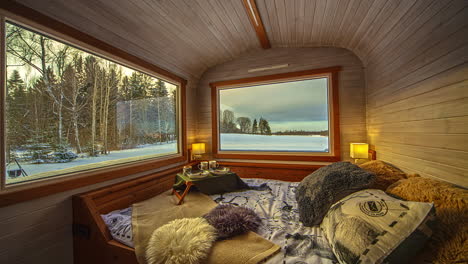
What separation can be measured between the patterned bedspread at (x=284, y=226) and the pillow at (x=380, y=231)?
0.37 ft

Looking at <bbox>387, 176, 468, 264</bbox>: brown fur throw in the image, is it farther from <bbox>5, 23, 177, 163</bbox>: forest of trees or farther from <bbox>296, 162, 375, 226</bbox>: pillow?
<bbox>5, 23, 177, 163</bbox>: forest of trees

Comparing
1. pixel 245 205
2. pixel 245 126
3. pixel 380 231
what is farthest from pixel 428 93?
pixel 245 126

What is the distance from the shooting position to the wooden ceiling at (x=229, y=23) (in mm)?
1490

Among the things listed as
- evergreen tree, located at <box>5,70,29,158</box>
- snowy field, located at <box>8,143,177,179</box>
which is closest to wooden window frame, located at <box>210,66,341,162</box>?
snowy field, located at <box>8,143,177,179</box>

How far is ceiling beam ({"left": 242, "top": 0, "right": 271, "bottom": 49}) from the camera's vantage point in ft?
6.06

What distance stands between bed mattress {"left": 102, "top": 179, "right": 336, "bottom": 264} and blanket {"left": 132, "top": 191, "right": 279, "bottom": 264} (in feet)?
0.23

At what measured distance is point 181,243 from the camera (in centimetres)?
97

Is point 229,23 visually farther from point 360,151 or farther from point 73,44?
point 360,151

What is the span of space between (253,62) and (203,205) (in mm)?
2613

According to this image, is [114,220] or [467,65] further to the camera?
[114,220]

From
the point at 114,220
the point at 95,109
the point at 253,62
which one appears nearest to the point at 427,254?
the point at 114,220

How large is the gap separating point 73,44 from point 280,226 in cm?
243

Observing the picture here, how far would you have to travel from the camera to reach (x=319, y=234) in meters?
1.08

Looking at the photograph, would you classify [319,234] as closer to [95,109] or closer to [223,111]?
[95,109]
